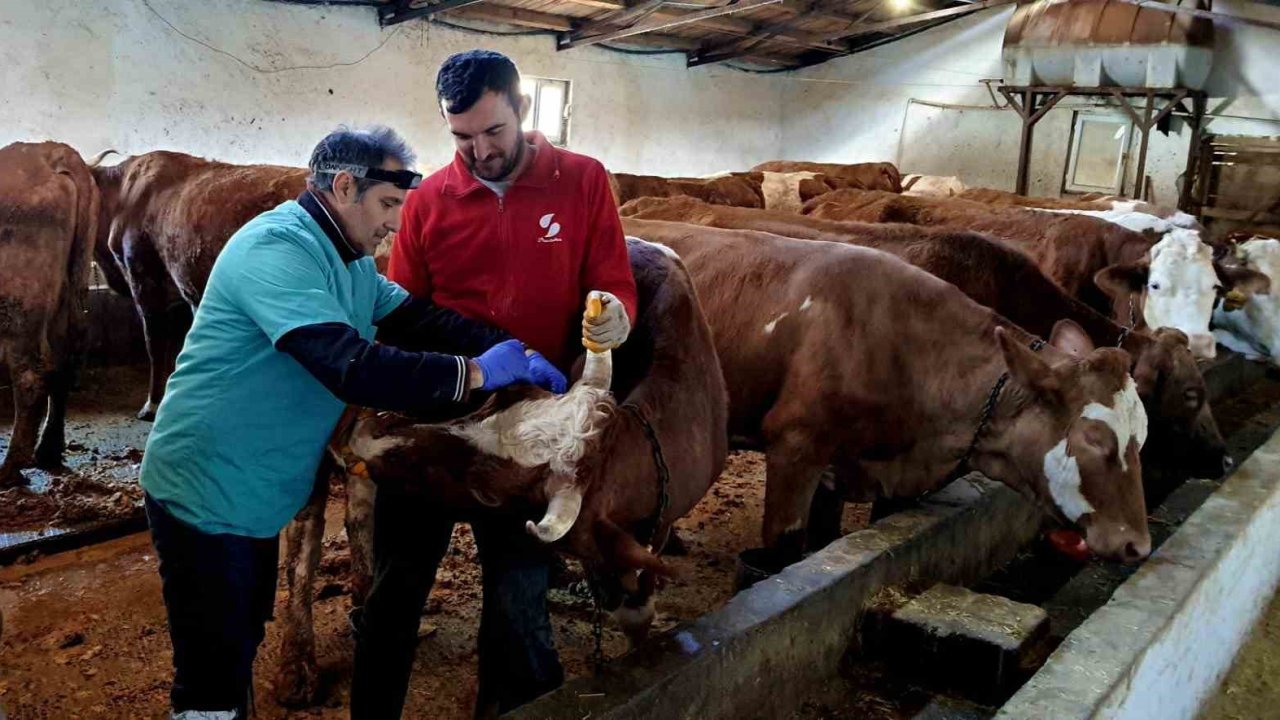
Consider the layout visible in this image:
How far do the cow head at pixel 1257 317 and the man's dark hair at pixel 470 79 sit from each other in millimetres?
7444

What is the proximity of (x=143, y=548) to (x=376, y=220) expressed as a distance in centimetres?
328

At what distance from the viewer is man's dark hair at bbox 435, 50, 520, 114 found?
2.56 metres

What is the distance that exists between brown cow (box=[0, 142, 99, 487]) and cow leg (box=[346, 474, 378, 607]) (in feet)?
9.35

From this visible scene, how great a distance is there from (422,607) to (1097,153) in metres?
15.9

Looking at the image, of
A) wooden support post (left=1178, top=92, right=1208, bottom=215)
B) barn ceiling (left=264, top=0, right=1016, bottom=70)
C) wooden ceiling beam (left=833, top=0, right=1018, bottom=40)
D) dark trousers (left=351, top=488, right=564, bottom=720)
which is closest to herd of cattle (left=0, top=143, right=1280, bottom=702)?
dark trousers (left=351, top=488, right=564, bottom=720)

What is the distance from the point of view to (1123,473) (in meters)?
3.58

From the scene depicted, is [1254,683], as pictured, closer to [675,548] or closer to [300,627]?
[675,548]

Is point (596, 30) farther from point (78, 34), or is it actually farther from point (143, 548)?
point (143, 548)

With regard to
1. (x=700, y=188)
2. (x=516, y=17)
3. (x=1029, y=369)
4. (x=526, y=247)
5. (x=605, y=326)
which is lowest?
(x=1029, y=369)

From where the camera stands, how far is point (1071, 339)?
3826 mm

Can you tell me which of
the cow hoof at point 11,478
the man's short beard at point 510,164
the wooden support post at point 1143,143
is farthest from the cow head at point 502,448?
the wooden support post at point 1143,143

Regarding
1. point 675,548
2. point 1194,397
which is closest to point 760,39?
point 1194,397

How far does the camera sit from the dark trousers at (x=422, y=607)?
262 cm

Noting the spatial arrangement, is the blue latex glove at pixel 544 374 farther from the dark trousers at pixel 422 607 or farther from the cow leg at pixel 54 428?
the cow leg at pixel 54 428
